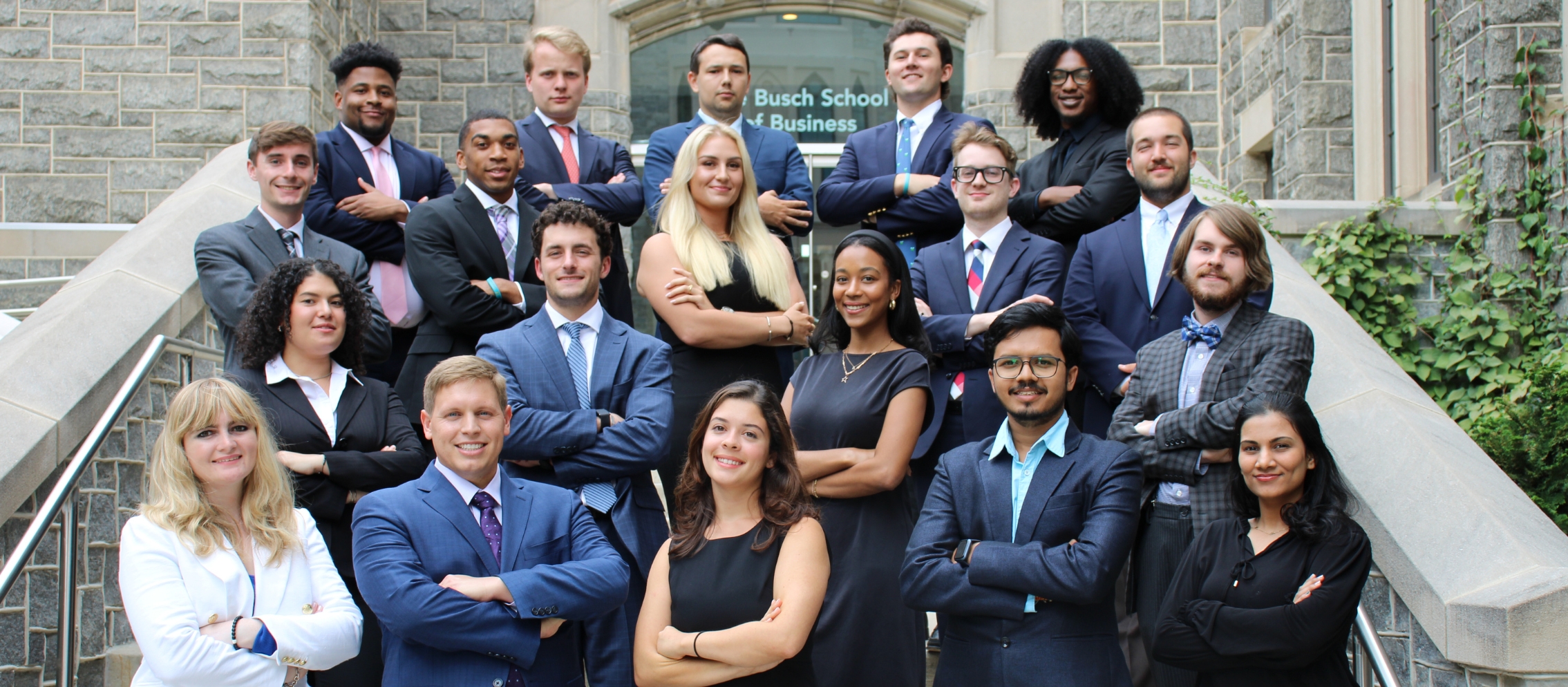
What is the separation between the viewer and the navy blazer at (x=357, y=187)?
15.5 feet

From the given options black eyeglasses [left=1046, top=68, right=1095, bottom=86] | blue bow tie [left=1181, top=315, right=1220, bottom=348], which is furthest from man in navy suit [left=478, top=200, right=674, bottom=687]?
black eyeglasses [left=1046, top=68, right=1095, bottom=86]

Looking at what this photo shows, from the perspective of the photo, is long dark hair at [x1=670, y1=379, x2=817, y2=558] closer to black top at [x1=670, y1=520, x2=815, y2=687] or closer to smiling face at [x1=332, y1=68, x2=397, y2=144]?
black top at [x1=670, y1=520, x2=815, y2=687]

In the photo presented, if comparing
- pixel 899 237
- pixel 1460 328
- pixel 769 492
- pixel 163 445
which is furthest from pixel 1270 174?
pixel 163 445

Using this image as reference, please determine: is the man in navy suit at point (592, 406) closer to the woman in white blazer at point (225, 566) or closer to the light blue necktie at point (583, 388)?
the light blue necktie at point (583, 388)

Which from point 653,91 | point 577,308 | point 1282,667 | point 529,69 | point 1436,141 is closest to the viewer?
point 1282,667

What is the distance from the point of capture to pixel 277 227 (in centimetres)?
432

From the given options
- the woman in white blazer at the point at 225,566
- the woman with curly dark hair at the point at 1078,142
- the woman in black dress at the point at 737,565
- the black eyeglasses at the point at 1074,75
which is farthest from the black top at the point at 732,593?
the black eyeglasses at the point at 1074,75

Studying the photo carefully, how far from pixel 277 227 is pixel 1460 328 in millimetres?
5692

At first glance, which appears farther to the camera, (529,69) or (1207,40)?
(1207,40)

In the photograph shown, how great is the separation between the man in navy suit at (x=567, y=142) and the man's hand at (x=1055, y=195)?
1651 millimetres

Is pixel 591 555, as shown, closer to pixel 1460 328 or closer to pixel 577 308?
pixel 577 308

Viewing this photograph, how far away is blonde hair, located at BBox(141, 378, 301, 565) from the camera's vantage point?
296cm

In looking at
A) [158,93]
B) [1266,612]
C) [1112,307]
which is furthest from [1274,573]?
[158,93]

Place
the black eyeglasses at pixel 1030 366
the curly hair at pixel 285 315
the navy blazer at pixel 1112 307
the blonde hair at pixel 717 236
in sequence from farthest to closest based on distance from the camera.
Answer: the blonde hair at pixel 717 236, the navy blazer at pixel 1112 307, the curly hair at pixel 285 315, the black eyeglasses at pixel 1030 366
